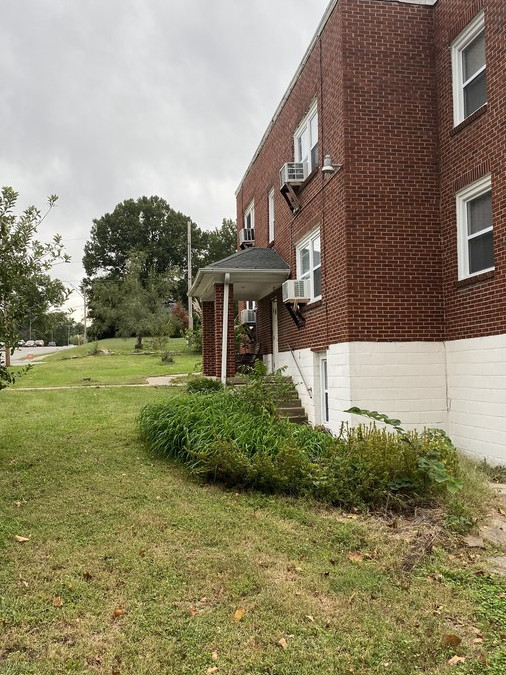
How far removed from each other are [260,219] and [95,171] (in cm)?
631

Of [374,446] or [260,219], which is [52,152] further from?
[374,446]

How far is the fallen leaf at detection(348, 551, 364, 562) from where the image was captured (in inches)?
172

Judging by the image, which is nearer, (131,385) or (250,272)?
(250,272)

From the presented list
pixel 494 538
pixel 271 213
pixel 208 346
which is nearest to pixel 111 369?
pixel 208 346

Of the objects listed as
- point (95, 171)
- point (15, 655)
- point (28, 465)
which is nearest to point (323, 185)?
point (28, 465)

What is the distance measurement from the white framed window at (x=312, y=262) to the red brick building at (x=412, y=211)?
2.72 ft

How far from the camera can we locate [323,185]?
10.1 metres

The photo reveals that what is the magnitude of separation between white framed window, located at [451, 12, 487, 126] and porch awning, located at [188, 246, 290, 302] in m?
5.21

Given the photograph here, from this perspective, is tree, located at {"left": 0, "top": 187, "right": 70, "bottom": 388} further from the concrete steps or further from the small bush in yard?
the concrete steps

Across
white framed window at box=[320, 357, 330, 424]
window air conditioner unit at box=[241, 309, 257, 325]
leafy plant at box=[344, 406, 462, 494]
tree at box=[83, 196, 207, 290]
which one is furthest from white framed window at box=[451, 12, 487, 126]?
tree at box=[83, 196, 207, 290]

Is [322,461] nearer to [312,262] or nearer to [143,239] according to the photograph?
[312,262]

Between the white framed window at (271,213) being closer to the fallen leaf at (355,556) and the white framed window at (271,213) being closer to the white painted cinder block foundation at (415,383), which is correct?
the white painted cinder block foundation at (415,383)

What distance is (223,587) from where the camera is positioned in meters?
3.78

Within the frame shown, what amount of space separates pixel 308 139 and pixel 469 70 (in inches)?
150
